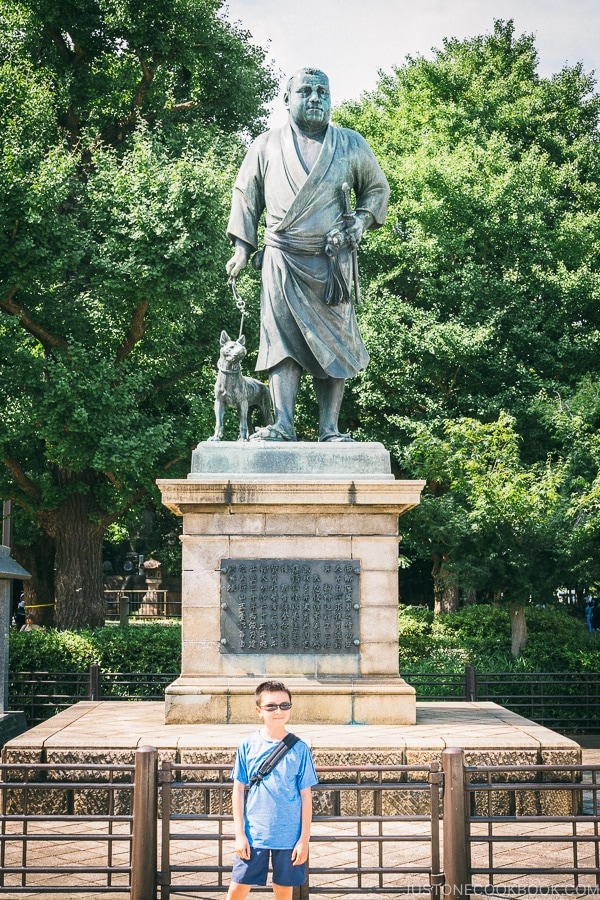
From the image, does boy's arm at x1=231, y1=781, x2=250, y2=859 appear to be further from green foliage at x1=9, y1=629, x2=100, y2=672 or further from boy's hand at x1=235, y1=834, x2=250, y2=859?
green foliage at x1=9, y1=629, x2=100, y2=672

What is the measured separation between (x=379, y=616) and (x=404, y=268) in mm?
17101

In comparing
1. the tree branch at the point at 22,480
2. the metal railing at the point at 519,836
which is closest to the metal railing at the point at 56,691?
the metal railing at the point at 519,836

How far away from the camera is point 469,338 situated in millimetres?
22812

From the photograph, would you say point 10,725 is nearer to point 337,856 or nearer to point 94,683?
point 94,683

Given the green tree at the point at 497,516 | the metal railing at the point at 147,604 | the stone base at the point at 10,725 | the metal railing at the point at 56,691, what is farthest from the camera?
the metal railing at the point at 147,604

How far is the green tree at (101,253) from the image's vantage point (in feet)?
60.4

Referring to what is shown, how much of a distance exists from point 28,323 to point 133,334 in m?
2.13

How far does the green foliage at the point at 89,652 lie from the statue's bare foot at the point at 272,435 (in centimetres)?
716

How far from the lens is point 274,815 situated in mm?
4883

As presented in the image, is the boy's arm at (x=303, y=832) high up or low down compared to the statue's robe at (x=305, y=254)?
down

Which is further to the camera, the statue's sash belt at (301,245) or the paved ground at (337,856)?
the statue's sash belt at (301,245)

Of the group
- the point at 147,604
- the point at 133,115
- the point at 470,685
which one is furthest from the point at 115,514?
the point at 147,604

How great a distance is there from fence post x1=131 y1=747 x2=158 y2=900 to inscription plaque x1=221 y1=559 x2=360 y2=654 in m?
3.16

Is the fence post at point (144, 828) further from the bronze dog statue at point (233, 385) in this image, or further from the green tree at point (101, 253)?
the green tree at point (101, 253)
